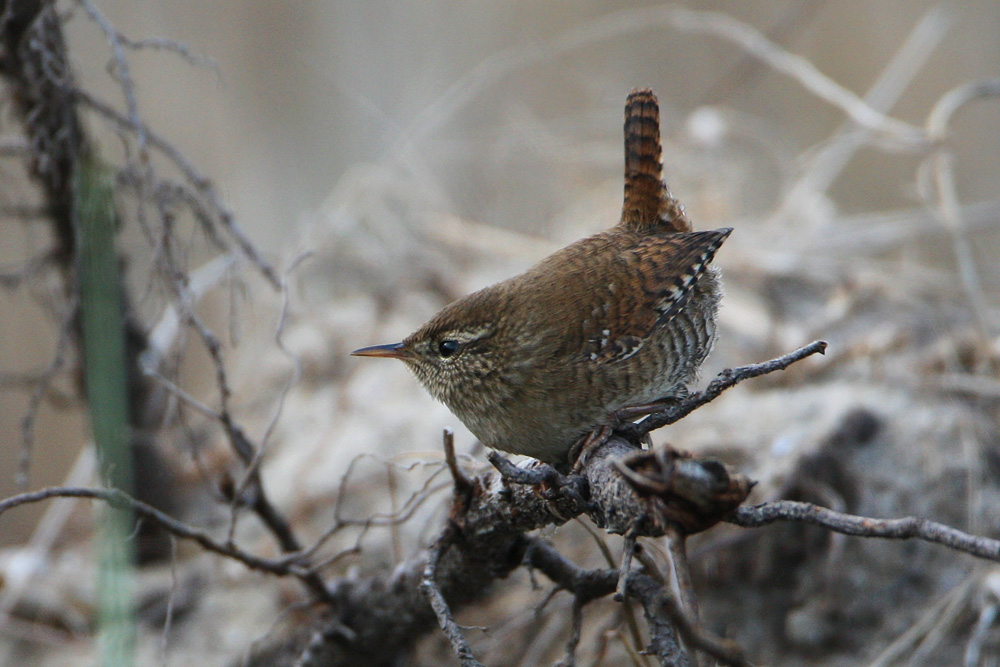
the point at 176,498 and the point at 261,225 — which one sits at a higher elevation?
the point at 261,225

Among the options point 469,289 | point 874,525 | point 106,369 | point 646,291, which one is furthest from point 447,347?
point 469,289

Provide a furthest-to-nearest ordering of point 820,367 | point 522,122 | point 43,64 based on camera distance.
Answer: point 522,122 → point 820,367 → point 43,64

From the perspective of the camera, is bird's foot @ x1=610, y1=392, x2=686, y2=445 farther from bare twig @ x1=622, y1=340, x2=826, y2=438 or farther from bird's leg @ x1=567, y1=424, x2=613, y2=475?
bare twig @ x1=622, y1=340, x2=826, y2=438

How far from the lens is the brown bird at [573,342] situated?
1807 mm

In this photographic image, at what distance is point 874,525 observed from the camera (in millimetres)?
964

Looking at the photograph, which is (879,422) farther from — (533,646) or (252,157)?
(252,157)

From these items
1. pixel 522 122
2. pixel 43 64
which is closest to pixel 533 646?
pixel 43 64

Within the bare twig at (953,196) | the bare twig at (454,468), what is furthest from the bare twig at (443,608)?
the bare twig at (953,196)

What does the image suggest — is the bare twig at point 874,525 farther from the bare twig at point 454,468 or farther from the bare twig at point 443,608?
the bare twig at point 454,468

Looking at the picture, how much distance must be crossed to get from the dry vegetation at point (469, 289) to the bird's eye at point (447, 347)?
0.89 feet

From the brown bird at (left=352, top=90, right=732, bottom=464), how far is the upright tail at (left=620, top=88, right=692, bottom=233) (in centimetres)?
15

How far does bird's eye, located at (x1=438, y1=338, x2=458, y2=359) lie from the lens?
6.68 feet

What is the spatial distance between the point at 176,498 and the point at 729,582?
221 cm

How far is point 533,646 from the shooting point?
7.88 feet
